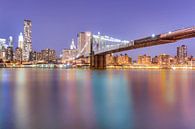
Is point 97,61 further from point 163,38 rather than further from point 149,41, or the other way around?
point 163,38

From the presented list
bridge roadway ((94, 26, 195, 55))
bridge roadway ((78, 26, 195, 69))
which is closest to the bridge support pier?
bridge roadway ((78, 26, 195, 69))

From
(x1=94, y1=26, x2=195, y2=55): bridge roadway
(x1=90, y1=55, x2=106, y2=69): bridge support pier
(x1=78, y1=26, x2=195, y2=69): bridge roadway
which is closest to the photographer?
(x1=94, y1=26, x2=195, y2=55): bridge roadway

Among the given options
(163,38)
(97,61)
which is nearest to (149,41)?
(163,38)

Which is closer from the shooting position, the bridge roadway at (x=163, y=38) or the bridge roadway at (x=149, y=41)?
the bridge roadway at (x=163, y=38)

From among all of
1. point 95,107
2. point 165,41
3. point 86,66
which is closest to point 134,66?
point 86,66

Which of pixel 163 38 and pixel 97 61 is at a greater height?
pixel 163 38

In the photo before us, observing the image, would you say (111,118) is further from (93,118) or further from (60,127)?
(60,127)

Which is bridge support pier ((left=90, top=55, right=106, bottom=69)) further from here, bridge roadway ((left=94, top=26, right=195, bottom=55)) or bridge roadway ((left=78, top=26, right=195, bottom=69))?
bridge roadway ((left=94, top=26, right=195, bottom=55))

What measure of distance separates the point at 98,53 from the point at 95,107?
196 feet

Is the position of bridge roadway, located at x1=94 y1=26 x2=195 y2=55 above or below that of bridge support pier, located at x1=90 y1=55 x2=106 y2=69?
above

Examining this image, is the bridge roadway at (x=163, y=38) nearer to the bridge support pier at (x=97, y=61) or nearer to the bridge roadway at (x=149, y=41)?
the bridge roadway at (x=149, y=41)

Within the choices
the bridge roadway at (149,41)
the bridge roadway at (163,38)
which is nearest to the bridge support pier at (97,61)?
the bridge roadway at (149,41)

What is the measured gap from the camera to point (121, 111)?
11.9m

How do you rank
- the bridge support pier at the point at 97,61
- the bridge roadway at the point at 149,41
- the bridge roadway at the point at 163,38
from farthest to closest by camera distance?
the bridge support pier at the point at 97,61 → the bridge roadway at the point at 149,41 → the bridge roadway at the point at 163,38
